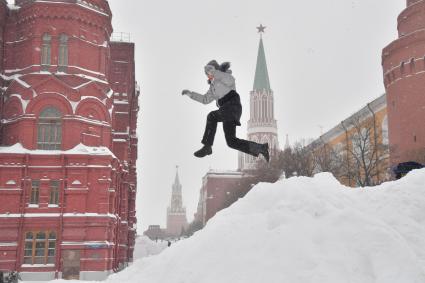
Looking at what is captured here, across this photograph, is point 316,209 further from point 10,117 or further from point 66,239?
point 10,117

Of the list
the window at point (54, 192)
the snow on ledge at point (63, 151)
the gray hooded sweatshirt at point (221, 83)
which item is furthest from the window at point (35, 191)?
the gray hooded sweatshirt at point (221, 83)

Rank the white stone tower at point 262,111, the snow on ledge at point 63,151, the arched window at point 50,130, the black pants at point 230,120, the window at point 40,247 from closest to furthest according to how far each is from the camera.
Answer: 1. the black pants at point 230,120
2. the window at point 40,247
3. the snow on ledge at point 63,151
4. the arched window at point 50,130
5. the white stone tower at point 262,111

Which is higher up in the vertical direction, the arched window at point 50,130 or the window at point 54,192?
the arched window at point 50,130

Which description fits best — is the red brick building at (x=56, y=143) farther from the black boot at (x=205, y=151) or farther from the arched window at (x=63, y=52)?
the black boot at (x=205, y=151)

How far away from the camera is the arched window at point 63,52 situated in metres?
38.6

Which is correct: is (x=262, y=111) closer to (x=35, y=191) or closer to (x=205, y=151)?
(x=35, y=191)

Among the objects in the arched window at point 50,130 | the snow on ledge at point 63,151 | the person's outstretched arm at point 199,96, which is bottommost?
the person's outstretched arm at point 199,96

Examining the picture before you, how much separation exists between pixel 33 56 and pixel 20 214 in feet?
37.2

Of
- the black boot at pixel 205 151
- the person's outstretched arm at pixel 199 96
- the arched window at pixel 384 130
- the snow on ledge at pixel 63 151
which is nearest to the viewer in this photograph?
the person's outstretched arm at pixel 199 96

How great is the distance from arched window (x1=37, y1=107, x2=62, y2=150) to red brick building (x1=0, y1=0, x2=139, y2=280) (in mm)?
70

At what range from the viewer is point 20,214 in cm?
3525

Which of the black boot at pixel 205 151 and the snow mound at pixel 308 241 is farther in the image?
the snow mound at pixel 308 241

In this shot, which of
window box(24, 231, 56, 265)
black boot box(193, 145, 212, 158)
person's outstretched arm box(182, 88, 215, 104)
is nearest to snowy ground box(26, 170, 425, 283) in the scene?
black boot box(193, 145, 212, 158)

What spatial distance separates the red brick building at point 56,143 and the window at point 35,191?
2.6 inches
